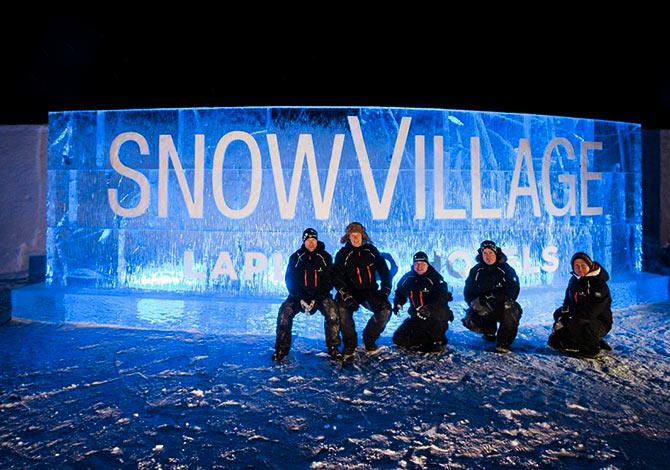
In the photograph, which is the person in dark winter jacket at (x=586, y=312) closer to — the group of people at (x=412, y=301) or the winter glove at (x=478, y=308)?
the group of people at (x=412, y=301)

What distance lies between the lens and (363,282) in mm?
5473

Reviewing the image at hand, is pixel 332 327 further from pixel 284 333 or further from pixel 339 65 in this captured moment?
pixel 339 65

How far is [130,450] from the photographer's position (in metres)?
3.13

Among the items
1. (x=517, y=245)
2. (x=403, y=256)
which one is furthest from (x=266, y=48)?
(x=517, y=245)

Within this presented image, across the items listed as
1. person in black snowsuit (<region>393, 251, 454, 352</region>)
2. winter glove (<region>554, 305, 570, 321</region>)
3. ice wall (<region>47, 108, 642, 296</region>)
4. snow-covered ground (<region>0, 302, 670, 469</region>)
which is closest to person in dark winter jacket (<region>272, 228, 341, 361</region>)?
snow-covered ground (<region>0, 302, 670, 469</region>)

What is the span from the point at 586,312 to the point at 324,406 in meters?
3.30

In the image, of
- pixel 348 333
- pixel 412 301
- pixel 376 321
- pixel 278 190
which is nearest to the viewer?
pixel 348 333

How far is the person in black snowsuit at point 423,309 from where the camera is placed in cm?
535

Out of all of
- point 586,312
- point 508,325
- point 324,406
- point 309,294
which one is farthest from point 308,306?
point 586,312

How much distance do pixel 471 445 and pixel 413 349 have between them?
2.19 meters

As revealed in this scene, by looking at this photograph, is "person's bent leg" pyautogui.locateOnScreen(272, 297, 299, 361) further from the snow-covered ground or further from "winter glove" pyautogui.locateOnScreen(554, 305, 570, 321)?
"winter glove" pyautogui.locateOnScreen(554, 305, 570, 321)

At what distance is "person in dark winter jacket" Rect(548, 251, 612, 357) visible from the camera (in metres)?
5.14

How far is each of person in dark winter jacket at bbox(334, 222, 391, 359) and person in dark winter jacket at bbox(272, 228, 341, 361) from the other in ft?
0.43

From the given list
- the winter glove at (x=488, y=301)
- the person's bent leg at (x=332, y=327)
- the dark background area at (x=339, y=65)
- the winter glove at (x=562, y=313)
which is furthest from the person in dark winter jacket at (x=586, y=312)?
the dark background area at (x=339, y=65)
